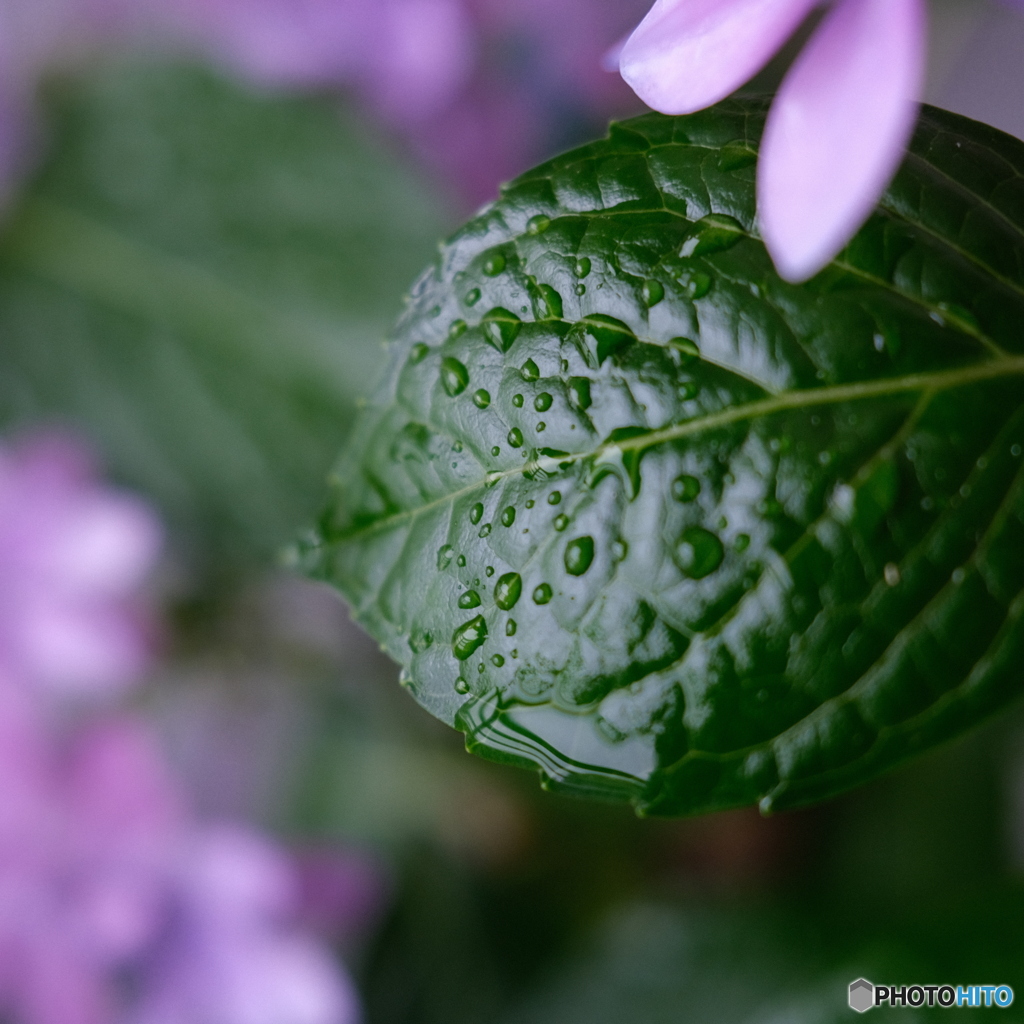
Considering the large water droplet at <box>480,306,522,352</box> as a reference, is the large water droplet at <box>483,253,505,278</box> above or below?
above

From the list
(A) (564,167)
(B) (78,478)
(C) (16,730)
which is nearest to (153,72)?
(B) (78,478)

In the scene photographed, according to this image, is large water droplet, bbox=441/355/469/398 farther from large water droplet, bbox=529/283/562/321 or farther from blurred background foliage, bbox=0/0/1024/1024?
blurred background foliage, bbox=0/0/1024/1024

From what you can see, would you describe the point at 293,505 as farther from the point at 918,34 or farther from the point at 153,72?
the point at 918,34

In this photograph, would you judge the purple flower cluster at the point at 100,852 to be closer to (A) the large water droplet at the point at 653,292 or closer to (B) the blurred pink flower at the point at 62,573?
(B) the blurred pink flower at the point at 62,573

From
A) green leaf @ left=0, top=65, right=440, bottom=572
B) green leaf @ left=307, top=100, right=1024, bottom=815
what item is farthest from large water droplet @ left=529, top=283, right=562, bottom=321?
green leaf @ left=0, top=65, right=440, bottom=572

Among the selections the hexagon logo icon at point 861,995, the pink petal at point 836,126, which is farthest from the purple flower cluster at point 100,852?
the pink petal at point 836,126

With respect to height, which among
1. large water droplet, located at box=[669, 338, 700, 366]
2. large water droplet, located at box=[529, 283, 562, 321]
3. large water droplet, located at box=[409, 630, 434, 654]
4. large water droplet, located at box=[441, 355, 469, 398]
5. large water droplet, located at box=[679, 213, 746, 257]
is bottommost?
large water droplet, located at box=[409, 630, 434, 654]
